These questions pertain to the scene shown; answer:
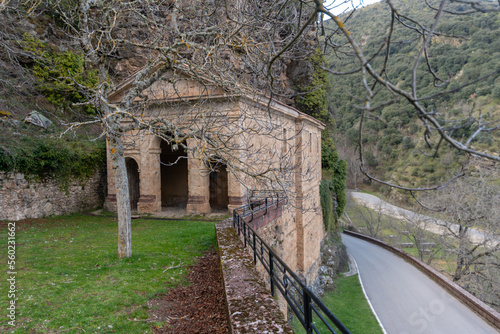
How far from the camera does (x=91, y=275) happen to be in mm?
5902

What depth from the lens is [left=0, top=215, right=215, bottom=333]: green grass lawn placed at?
416cm

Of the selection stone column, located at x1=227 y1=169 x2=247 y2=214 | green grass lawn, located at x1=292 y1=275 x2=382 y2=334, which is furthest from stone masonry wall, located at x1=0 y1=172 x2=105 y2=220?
green grass lawn, located at x1=292 y1=275 x2=382 y2=334

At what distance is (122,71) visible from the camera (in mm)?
19797

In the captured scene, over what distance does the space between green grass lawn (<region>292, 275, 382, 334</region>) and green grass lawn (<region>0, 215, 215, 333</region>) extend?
708 centimetres

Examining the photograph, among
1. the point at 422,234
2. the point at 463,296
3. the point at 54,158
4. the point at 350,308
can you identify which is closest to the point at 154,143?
the point at 54,158

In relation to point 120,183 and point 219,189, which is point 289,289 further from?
point 219,189

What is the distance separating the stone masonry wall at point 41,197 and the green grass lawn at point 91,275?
5.11 feet

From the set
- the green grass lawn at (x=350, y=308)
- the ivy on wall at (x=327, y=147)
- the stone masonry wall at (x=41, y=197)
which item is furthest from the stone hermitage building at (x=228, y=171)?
the ivy on wall at (x=327, y=147)

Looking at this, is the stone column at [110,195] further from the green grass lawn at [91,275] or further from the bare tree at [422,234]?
the bare tree at [422,234]

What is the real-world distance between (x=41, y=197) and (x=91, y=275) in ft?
30.8

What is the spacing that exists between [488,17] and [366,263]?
3076cm

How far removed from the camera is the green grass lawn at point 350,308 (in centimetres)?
1302

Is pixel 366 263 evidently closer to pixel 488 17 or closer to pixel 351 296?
pixel 351 296

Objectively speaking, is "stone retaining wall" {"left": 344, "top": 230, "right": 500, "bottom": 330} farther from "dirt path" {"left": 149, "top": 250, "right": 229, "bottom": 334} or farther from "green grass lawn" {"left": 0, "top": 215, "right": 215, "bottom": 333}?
"dirt path" {"left": 149, "top": 250, "right": 229, "bottom": 334}
